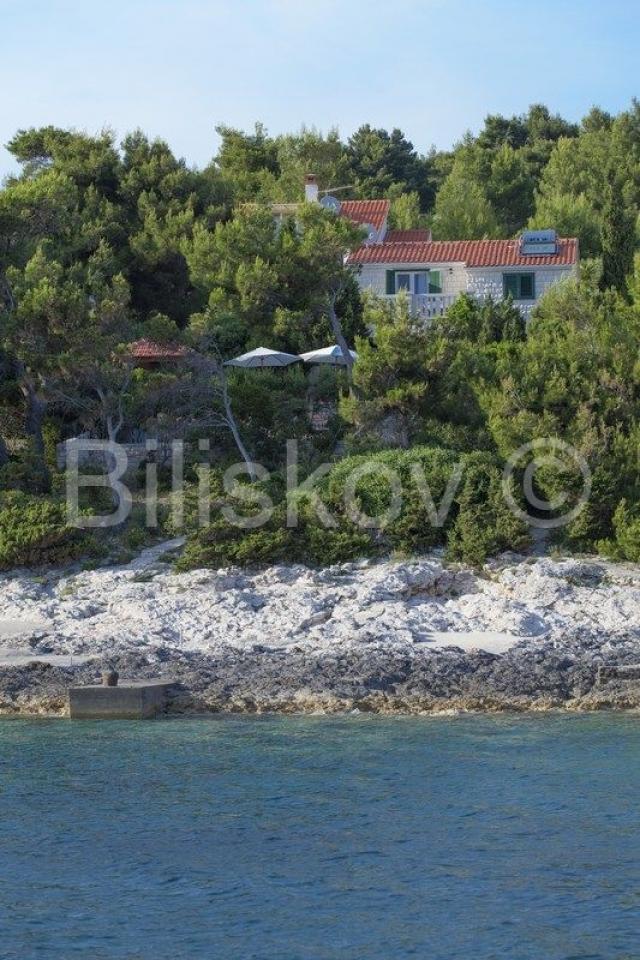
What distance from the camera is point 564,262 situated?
44562mm

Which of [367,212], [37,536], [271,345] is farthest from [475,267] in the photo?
[37,536]

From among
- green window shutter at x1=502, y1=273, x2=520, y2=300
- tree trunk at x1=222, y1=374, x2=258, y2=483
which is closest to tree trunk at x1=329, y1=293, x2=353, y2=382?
tree trunk at x1=222, y1=374, x2=258, y2=483

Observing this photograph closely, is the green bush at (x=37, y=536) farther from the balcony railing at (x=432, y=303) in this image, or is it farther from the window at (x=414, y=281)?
the window at (x=414, y=281)

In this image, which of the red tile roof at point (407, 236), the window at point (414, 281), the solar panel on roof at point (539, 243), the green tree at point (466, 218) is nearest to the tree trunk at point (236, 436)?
the window at point (414, 281)

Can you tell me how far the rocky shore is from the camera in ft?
77.4

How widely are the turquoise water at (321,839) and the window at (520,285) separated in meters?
24.0

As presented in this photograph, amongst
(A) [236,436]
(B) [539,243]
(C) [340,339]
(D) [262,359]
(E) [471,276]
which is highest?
(B) [539,243]

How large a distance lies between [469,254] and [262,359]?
12350 mm

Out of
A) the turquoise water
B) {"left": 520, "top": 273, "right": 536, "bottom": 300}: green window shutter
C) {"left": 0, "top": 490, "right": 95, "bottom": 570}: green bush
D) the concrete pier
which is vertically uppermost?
{"left": 520, "top": 273, "right": 536, "bottom": 300}: green window shutter

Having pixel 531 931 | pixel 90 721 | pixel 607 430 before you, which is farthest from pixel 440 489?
pixel 531 931

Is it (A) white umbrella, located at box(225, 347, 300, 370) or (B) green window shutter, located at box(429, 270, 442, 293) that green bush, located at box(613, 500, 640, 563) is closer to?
Answer: (A) white umbrella, located at box(225, 347, 300, 370)

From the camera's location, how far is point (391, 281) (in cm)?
4562

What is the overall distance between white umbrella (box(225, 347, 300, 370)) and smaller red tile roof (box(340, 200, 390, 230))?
15.2 m

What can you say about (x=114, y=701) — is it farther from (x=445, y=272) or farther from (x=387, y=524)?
(x=445, y=272)
